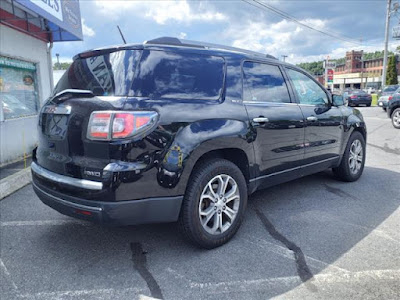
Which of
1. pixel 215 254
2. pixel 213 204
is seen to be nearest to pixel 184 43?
pixel 213 204

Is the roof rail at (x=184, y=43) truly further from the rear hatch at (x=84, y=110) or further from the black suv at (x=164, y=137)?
the rear hatch at (x=84, y=110)

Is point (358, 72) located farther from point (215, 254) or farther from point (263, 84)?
point (215, 254)

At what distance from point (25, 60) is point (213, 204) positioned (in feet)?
23.8

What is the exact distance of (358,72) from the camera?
9962cm

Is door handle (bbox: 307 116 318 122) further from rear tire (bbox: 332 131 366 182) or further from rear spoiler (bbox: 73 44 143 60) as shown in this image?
rear spoiler (bbox: 73 44 143 60)

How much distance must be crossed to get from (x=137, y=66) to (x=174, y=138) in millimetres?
667

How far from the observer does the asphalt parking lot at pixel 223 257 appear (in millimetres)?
2506

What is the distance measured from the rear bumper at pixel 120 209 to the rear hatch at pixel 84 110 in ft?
0.71

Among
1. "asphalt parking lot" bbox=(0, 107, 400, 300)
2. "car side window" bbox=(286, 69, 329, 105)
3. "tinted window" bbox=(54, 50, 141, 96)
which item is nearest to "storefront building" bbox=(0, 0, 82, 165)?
"asphalt parking lot" bbox=(0, 107, 400, 300)

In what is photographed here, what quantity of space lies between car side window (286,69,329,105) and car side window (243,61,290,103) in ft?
0.86

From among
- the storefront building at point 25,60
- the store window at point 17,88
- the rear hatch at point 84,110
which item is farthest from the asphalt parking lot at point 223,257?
the store window at point 17,88

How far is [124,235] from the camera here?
3424 mm

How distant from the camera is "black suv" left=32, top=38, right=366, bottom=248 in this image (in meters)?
2.53

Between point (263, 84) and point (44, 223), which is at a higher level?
point (263, 84)
